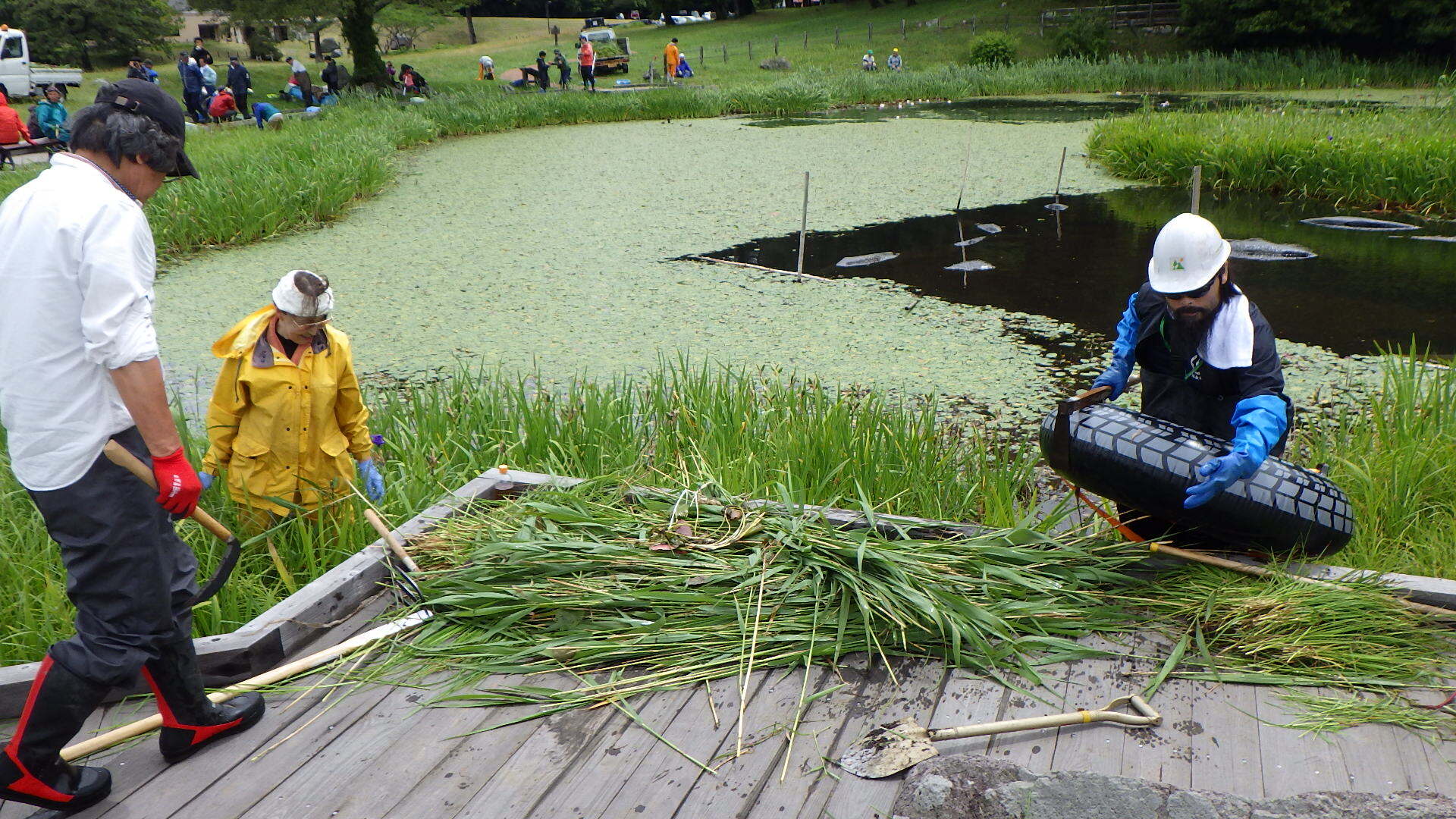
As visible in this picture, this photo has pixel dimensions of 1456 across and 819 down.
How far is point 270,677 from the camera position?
2.06m

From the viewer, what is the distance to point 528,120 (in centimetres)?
1376

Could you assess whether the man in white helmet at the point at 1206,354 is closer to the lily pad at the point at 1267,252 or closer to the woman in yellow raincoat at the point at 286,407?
the woman in yellow raincoat at the point at 286,407

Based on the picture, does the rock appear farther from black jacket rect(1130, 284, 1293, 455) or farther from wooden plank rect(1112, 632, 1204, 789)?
black jacket rect(1130, 284, 1293, 455)

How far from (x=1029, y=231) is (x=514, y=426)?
552 centimetres

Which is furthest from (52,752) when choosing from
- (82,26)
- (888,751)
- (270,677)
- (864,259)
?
(82,26)

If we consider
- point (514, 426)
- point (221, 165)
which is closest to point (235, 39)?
point (221, 165)

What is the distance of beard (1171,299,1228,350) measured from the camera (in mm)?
2383

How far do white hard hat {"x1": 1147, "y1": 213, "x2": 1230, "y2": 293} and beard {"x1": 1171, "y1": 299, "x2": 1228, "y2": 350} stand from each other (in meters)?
0.08

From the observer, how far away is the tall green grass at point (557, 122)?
7336 millimetres

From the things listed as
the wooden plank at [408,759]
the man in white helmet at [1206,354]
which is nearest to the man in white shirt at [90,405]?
the wooden plank at [408,759]

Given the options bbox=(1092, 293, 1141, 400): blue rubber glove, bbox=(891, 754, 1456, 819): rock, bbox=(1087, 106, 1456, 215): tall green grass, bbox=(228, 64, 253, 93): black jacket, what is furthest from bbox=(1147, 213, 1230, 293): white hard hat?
bbox=(228, 64, 253, 93): black jacket

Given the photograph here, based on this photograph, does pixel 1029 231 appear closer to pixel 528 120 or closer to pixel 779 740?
pixel 779 740

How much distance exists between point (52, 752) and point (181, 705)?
208 mm

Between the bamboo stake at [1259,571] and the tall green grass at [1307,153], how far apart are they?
6.93 m
